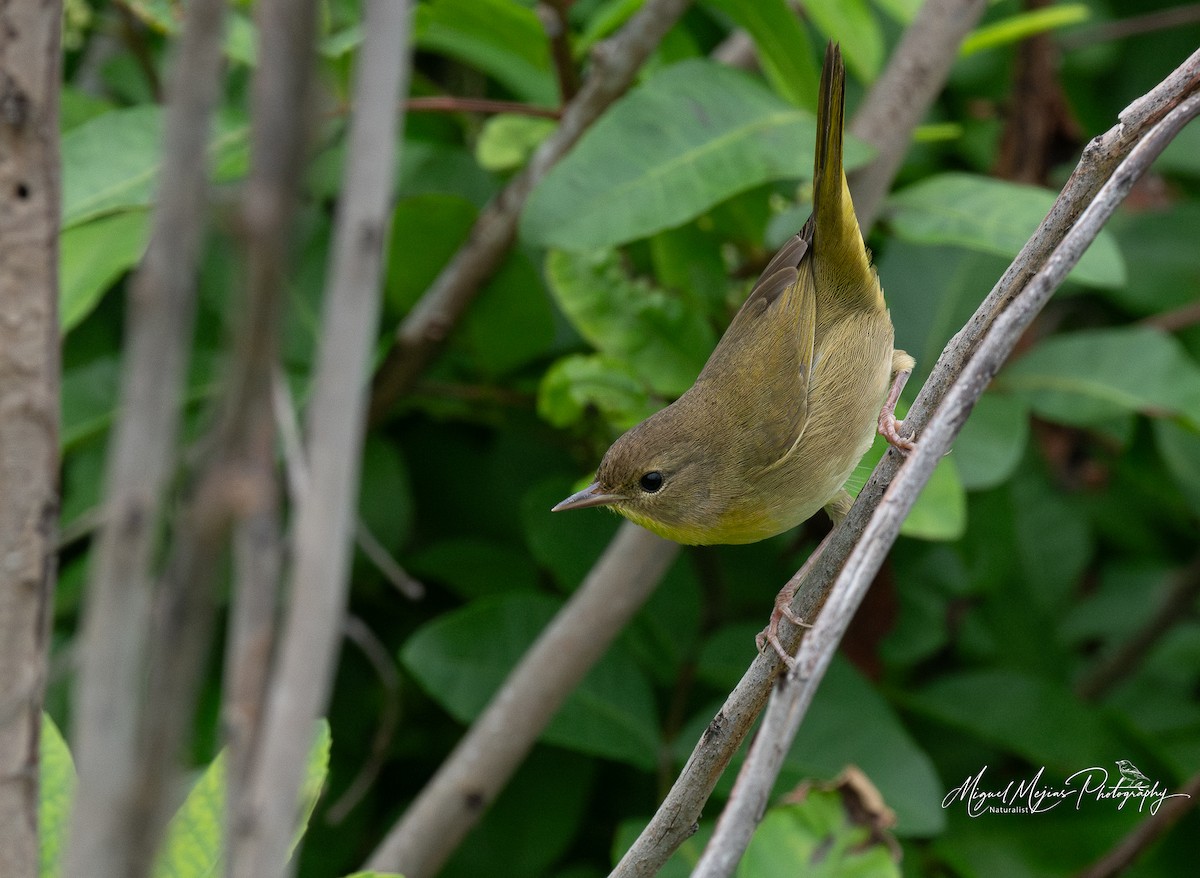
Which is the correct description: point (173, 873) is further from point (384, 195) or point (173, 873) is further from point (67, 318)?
point (67, 318)

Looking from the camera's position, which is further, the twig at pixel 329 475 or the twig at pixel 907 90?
the twig at pixel 907 90

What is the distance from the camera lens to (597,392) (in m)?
2.50

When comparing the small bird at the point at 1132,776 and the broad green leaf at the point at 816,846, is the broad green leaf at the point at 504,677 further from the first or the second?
the small bird at the point at 1132,776

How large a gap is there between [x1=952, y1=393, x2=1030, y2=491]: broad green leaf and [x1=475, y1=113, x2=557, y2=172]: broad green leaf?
1271mm

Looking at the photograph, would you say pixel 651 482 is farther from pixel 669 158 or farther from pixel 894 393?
pixel 669 158

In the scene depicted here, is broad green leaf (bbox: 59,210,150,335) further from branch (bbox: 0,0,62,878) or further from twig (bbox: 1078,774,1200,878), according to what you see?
twig (bbox: 1078,774,1200,878)

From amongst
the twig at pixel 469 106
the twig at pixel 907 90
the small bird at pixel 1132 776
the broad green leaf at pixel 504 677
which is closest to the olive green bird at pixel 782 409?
the twig at pixel 907 90

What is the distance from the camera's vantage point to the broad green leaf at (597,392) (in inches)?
97.7

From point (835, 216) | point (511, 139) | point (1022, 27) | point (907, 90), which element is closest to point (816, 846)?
point (835, 216)

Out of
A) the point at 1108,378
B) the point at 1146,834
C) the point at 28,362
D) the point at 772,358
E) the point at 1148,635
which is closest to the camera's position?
the point at 28,362

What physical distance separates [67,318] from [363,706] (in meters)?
1.19

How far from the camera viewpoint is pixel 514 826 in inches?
112

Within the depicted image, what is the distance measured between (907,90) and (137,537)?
236 centimetres

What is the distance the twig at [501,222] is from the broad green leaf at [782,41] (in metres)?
0.14
